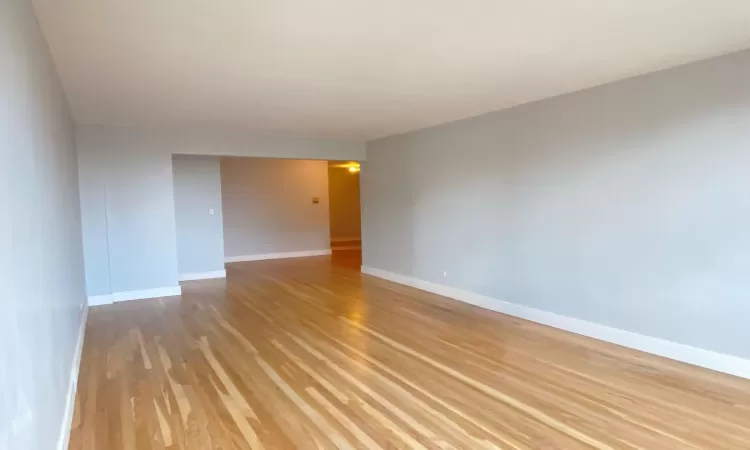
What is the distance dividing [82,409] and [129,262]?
11.6ft

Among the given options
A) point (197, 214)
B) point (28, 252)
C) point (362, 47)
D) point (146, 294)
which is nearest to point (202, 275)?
point (197, 214)

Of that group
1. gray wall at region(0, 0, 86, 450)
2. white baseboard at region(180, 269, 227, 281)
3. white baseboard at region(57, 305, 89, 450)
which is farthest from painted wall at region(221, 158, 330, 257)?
gray wall at region(0, 0, 86, 450)

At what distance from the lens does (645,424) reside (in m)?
2.55

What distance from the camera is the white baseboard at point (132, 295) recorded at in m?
5.84

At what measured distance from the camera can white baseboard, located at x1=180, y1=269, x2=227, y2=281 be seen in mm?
7715

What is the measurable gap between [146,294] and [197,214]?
A: 6.53ft

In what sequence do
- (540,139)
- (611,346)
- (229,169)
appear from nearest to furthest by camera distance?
1. (611,346)
2. (540,139)
3. (229,169)

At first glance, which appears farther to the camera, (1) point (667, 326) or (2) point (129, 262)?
(2) point (129, 262)

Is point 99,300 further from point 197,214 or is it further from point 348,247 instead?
point 348,247

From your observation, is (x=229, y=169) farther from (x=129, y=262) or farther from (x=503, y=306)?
(x=503, y=306)

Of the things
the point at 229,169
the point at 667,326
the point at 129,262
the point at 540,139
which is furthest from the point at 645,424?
the point at 229,169

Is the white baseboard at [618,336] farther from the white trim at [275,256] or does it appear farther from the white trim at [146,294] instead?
the white trim at [275,256]

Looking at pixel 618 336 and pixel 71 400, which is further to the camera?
pixel 618 336

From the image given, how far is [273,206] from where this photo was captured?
33.1 feet
